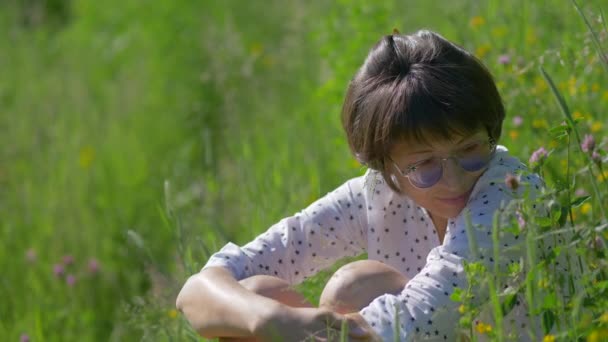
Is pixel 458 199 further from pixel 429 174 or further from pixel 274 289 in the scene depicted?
pixel 274 289

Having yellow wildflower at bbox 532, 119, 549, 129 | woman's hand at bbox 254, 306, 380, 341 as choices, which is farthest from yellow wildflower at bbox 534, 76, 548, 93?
woman's hand at bbox 254, 306, 380, 341

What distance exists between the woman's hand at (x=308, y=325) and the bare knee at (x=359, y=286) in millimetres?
116

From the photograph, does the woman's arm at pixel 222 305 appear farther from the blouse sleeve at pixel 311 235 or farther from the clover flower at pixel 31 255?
the clover flower at pixel 31 255

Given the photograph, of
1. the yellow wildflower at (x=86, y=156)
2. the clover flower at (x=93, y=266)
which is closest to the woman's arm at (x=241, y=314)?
the clover flower at (x=93, y=266)

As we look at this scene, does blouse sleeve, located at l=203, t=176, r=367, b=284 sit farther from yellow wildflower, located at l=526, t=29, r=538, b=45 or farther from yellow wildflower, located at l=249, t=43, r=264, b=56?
yellow wildflower, located at l=249, t=43, r=264, b=56

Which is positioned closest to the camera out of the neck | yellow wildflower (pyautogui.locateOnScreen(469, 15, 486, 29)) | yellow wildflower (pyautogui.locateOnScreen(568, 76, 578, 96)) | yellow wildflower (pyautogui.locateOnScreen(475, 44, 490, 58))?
the neck

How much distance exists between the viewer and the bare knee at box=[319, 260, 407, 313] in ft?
6.74

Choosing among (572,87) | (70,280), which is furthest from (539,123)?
(70,280)

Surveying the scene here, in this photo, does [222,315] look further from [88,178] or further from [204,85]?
[204,85]

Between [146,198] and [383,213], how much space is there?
7.41 feet

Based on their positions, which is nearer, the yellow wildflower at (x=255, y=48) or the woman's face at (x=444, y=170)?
the woman's face at (x=444, y=170)

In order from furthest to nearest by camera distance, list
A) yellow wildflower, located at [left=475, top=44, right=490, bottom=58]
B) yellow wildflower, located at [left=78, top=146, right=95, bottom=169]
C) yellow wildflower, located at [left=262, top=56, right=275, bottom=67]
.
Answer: yellow wildflower, located at [left=262, top=56, right=275, bottom=67], yellow wildflower, located at [left=78, top=146, right=95, bottom=169], yellow wildflower, located at [left=475, top=44, right=490, bottom=58]

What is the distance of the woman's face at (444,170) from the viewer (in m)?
2.07

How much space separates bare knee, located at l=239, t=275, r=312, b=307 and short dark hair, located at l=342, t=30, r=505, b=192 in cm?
31
